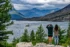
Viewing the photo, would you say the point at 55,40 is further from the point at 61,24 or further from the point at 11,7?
the point at 61,24

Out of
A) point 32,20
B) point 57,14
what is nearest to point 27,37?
point 32,20

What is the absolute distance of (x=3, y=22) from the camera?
18.2 metres

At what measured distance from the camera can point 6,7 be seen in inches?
698

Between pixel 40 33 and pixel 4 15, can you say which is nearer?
pixel 4 15

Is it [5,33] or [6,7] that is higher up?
[6,7]

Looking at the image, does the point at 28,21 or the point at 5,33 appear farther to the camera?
the point at 28,21

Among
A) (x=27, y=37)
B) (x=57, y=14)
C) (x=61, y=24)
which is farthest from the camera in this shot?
(x=57, y=14)

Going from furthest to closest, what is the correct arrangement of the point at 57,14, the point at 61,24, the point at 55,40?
the point at 57,14 → the point at 61,24 → the point at 55,40

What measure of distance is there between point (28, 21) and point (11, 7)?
23.8ft

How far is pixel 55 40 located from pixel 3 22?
3.90 metres

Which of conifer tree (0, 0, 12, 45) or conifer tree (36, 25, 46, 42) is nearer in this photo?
conifer tree (0, 0, 12, 45)

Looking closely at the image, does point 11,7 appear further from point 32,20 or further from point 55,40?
point 32,20

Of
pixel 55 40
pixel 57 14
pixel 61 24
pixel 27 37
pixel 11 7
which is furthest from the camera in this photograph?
pixel 57 14

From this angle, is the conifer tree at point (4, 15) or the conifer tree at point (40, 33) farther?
the conifer tree at point (40, 33)
